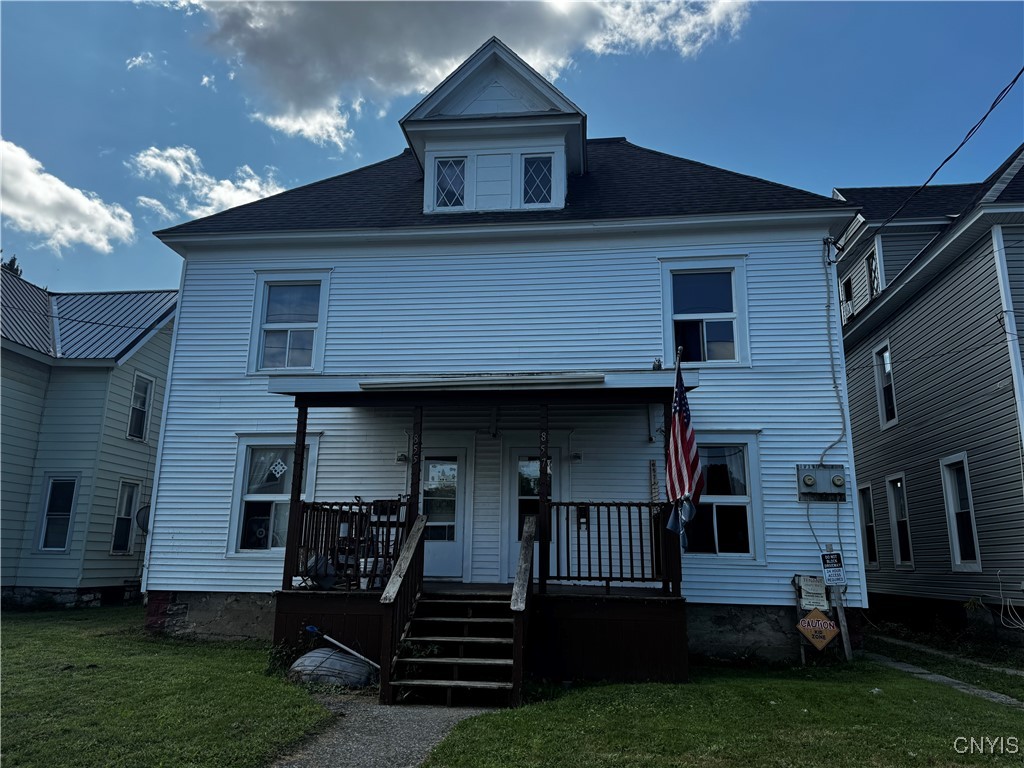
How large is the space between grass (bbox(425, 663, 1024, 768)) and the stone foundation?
5.20m

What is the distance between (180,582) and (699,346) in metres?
8.14

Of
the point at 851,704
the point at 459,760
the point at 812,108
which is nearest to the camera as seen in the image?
the point at 459,760

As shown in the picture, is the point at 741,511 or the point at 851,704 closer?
the point at 851,704

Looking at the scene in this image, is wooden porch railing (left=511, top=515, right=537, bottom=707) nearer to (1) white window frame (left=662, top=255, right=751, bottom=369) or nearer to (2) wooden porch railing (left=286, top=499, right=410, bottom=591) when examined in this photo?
(2) wooden porch railing (left=286, top=499, right=410, bottom=591)

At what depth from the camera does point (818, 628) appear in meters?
9.02

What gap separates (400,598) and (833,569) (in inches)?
218

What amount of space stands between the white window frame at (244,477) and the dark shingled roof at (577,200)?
3222 mm

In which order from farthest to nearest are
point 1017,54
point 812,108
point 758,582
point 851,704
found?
point 812,108 < point 758,582 < point 1017,54 < point 851,704

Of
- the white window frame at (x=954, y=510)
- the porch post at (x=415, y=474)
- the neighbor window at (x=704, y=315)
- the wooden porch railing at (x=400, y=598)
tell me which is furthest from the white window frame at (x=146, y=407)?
the white window frame at (x=954, y=510)

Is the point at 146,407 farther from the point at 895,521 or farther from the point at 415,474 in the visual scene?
the point at 895,521

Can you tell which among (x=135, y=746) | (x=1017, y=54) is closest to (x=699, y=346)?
(x=1017, y=54)

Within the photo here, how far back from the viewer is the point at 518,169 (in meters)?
11.5

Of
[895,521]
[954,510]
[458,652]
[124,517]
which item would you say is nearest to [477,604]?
[458,652]

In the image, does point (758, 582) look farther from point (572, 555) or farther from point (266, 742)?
point (266, 742)
